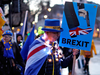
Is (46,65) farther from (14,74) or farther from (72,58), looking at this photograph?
(14,74)

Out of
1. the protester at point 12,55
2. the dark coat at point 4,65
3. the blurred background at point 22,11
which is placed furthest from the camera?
the blurred background at point 22,11

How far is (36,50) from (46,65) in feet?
1.15

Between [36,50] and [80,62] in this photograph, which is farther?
[80,62]

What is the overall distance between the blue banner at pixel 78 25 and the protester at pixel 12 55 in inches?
64.6

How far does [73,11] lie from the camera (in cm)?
348

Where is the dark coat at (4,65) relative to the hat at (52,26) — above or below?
below

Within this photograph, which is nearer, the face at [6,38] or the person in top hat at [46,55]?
the person in top hat at [46,55]

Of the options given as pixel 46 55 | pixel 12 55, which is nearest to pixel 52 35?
pixel 46 55

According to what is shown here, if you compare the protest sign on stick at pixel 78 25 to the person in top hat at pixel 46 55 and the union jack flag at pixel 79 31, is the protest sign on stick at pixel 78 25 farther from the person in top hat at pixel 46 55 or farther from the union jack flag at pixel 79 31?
the person in top hat at pixel 46 55

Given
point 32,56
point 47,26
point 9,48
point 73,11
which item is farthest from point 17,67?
point 73,11

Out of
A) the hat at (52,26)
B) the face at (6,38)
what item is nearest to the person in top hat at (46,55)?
the hat at (52,26)

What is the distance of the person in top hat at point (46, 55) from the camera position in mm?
2963

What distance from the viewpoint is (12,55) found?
4449 millimetres

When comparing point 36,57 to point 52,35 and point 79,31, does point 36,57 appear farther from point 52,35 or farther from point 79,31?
point 79,31
